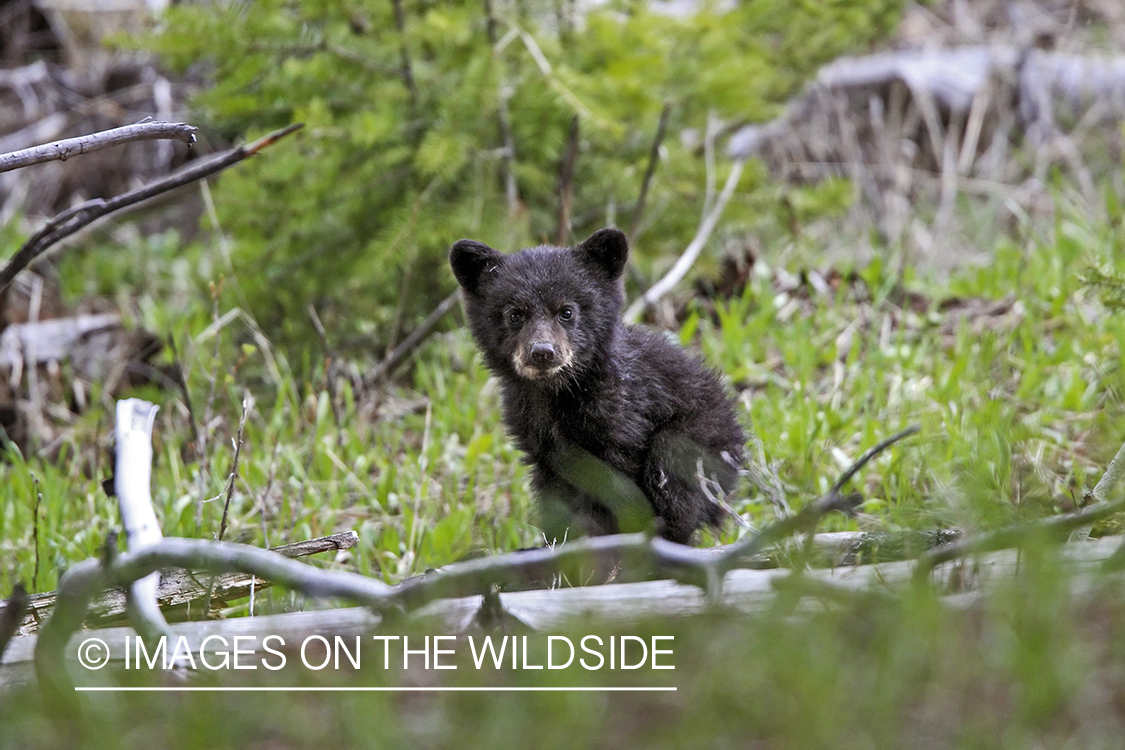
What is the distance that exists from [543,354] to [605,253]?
0.75 meters

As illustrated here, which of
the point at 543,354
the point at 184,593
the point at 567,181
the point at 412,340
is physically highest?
the point at 567,181

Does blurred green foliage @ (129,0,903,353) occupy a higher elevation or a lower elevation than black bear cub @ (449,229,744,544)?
higher

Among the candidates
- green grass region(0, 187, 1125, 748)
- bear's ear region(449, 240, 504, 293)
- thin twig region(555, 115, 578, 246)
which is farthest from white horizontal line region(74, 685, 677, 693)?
thin twig region(555, 115, 578, 246)

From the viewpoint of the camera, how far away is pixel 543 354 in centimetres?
435

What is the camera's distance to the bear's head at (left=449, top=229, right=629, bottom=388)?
14.9ft

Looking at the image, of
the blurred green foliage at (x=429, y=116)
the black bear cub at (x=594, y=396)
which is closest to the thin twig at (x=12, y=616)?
the black bear cub at (x=594, y=396)

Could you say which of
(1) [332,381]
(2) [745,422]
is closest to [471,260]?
(2) [745,422]

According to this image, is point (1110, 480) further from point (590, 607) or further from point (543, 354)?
point (543, 354)

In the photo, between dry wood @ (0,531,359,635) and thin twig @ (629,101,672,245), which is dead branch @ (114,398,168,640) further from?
thin twig @ (629,101,672,245)

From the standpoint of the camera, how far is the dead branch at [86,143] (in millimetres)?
3090

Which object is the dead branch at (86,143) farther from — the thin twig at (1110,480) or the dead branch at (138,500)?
the thin twig at (1110,480)

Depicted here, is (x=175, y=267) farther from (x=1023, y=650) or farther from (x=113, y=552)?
(x=1023, y=650)

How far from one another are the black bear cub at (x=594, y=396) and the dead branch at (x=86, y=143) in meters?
1.67

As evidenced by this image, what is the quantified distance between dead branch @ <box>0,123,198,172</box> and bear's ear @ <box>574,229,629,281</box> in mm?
1990
